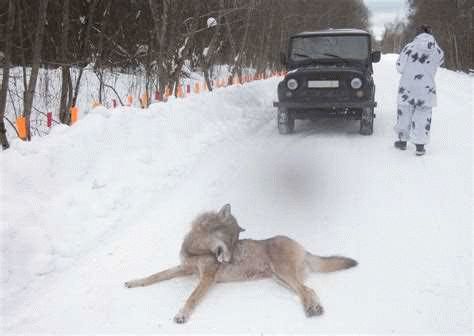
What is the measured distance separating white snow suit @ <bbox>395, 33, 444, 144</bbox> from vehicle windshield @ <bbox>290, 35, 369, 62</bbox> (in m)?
2.25

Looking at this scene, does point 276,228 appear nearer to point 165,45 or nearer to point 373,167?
point 373,167

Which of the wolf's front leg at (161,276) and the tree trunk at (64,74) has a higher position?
the tree trunk at (64,74)

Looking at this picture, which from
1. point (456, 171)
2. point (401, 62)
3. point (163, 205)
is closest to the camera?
point (163, 205)

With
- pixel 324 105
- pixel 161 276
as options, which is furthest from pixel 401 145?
pixel 161 276

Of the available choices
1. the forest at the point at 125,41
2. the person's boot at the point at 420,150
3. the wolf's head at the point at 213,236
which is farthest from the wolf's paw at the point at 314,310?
the person's boot at the point at 420,150

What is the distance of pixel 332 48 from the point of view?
9.95 metres

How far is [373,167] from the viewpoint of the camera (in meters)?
6.96

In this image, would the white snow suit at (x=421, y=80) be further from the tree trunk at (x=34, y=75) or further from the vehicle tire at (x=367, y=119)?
the tree trunk at (x=34, y=75)

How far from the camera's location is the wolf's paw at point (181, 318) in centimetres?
338

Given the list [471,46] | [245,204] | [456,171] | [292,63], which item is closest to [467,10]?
[471,46]

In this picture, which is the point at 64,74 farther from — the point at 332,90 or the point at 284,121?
the point at 332,90

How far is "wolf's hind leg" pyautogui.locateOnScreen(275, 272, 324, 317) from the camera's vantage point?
3404 millimetres

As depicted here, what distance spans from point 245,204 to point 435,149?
4.15 metres

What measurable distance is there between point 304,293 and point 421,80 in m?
5.32
